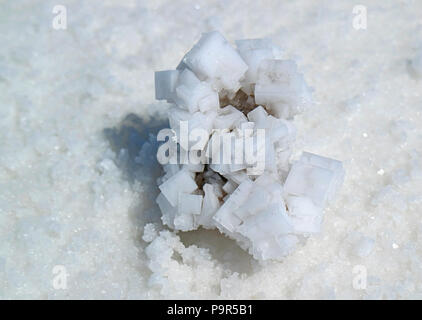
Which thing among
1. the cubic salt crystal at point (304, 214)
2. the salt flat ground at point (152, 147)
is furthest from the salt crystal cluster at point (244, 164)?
the salt flat ground at point (152, 147)

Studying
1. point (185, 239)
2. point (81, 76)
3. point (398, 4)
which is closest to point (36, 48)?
point (81, 76)

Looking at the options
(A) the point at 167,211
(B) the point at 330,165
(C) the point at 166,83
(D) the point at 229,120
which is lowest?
(A) the point at 167,211

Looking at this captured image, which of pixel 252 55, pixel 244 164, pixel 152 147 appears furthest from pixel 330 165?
pixel 152 147

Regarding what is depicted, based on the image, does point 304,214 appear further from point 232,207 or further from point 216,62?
point 216,62

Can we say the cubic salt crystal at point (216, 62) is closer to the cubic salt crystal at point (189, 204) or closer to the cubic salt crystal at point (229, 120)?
the cubic salt crystal at point (229, 120)
